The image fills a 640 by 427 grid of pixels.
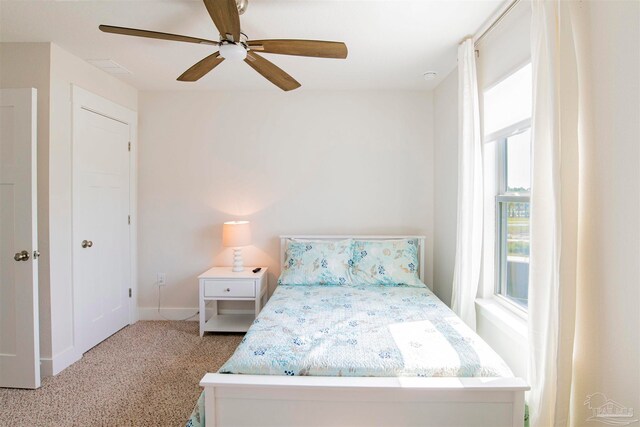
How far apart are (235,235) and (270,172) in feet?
2.51

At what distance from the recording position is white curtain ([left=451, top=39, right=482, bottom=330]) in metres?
2.12

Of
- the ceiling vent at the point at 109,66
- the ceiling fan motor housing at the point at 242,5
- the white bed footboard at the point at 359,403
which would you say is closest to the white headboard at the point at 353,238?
the white bed footboard at the point at 359,403

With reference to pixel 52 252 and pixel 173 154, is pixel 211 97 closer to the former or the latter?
pixel 173 154

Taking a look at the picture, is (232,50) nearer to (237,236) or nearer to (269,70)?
(269,70)

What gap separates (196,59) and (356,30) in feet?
4.36

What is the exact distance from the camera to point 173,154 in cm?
324

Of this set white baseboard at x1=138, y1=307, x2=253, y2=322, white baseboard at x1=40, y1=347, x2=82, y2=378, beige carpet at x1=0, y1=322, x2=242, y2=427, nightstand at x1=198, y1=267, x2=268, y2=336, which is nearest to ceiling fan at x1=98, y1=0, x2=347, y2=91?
nightstand at x1=198, y1=267, x2=268, y2=336

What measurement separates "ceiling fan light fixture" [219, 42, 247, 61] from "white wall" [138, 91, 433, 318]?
5.05 feet

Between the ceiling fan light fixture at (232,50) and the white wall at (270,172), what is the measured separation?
154cm

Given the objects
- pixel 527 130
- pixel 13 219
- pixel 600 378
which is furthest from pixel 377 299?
pixel 13 219

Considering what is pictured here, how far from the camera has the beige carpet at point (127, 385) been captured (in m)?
1.83

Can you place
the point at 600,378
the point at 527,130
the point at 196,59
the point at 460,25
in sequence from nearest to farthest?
the point at 600,378
the point at 527,130
the point at 460,25
the point at 196,59

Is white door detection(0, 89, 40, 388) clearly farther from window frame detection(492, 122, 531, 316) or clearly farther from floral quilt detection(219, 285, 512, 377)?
window frame detection(492, 122, 531, 316)

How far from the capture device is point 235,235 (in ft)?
9.58
